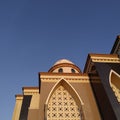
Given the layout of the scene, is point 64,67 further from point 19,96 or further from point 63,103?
point 63,103

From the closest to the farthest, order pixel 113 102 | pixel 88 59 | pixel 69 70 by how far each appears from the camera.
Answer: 1. pixel 113 102
2. pixel 88 59
3. pixel 69 70

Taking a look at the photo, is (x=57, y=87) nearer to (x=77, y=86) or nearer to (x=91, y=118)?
(x=77, y=86)

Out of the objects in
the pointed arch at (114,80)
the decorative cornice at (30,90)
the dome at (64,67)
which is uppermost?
the dome at (64,67)

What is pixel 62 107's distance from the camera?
34.5ft

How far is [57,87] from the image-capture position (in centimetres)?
1152

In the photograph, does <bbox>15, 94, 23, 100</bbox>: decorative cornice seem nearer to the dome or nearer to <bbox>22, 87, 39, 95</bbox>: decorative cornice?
<bbox>22, 87, 39, 95</bbox>: decorative cornice

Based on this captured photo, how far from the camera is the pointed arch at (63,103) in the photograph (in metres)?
10.1

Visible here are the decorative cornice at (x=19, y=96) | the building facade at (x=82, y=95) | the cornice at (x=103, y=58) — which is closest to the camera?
the building facade at (x=82, y=95)

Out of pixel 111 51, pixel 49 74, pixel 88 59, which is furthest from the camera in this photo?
pixel 111 51

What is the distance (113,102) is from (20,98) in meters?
7.60

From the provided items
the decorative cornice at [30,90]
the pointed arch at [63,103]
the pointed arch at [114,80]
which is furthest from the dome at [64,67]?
the pointed arch at [114,80]

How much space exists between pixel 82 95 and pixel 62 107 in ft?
4.31

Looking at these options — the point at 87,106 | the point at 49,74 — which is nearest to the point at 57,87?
the point at 49,74

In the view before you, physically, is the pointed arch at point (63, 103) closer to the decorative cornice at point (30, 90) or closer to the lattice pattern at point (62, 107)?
the lattice pattern at point (62, 107)
